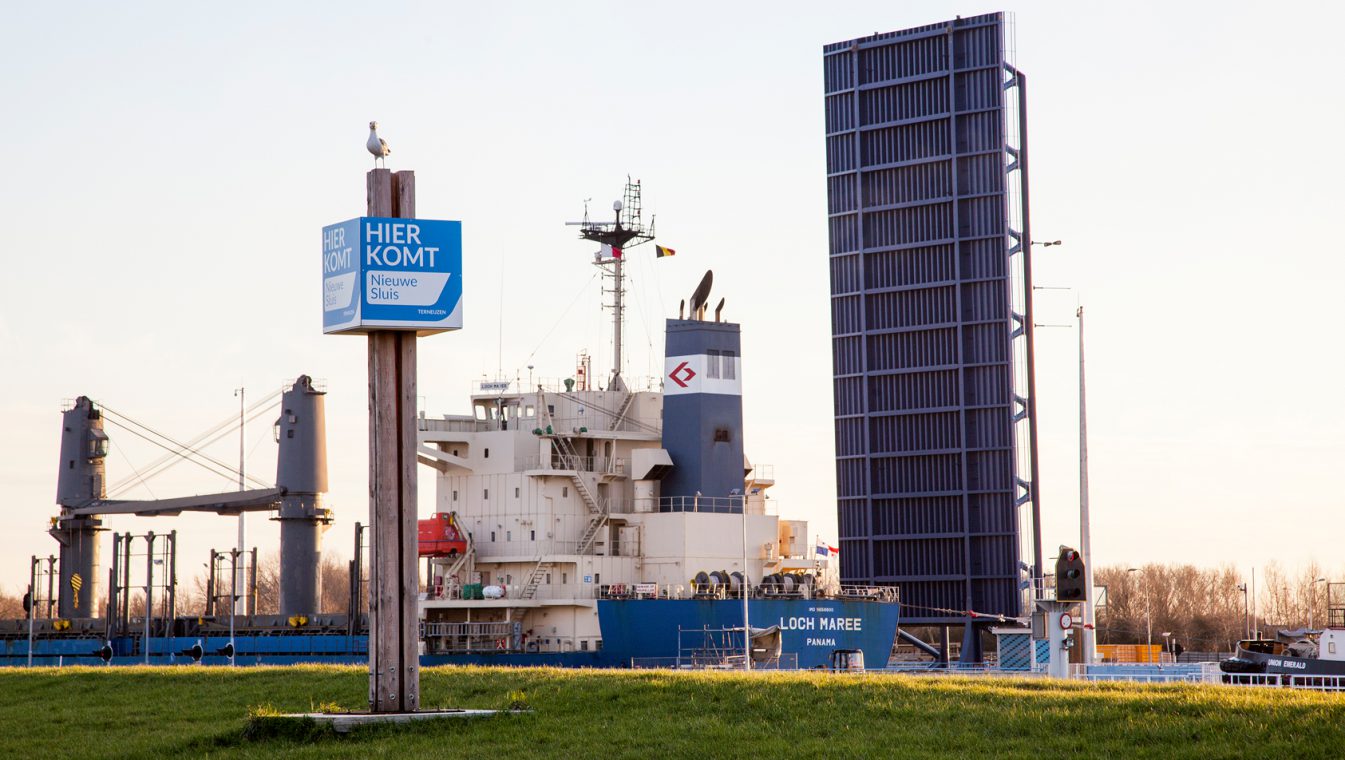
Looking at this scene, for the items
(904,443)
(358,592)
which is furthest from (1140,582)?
(358,592)

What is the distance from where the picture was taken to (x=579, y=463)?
4531cm

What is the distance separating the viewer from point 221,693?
2598cm

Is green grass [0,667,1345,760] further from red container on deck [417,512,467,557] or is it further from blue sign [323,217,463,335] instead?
red container on deck [417,512,467,557]

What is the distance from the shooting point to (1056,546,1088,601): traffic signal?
19.5 meters

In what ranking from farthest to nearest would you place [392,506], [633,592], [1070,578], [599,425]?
1. [599,425]
2. [633,592]
3. [392,506]
4. [1070,578]

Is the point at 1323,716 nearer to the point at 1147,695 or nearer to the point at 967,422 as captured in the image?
the point at 1147,695

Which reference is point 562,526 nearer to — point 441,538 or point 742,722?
point 441,538

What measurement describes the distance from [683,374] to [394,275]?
26067 mm

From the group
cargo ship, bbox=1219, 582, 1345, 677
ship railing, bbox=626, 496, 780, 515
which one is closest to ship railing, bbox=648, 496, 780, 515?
ship railing, bbox=626, 496, 780, 515

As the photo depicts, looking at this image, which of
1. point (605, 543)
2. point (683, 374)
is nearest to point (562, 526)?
point (605, 543)

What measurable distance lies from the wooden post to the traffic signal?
749cm

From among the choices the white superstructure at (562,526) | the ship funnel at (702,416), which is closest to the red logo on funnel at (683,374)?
the ship funnel at (702,416)

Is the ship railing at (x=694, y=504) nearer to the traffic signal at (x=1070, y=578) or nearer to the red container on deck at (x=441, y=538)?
the red container on deck at (x=441, y=538)

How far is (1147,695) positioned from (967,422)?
3108 centimetres
